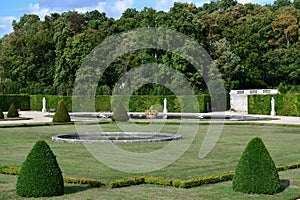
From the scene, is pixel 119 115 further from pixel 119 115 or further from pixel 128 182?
pixel 128 182

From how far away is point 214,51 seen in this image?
176ft

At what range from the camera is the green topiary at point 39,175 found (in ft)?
27.2

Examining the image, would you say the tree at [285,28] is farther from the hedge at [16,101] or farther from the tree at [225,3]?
Result: the hedge at [16,101]

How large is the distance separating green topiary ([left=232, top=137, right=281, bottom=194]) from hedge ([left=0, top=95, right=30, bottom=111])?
3993 cm

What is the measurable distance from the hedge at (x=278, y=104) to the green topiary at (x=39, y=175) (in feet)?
97.8

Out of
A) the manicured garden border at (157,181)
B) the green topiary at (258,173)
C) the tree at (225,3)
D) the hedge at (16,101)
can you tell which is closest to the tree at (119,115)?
the manicured garden border at (157,181)

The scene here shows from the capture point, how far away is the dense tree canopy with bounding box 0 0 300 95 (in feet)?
167

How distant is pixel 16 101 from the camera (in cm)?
4750

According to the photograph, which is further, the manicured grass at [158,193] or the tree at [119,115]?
the tree at [119,115]

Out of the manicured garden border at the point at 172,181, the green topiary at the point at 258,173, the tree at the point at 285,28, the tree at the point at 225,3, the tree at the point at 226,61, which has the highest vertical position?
the tree at the point at 225,3

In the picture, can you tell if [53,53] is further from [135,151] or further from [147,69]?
[135,151]

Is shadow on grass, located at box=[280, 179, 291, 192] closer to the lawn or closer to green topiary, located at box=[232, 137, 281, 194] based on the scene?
the lawn

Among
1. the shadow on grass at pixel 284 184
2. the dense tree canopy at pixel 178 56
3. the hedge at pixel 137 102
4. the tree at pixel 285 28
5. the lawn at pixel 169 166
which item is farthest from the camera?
the tree at pixel 285 28

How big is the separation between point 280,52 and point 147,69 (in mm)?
14143
